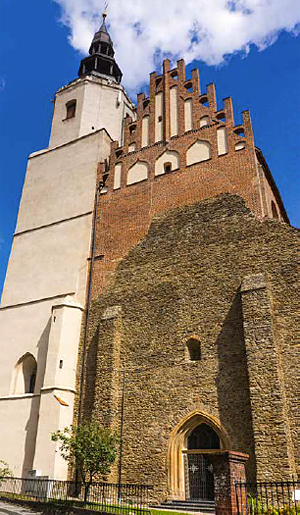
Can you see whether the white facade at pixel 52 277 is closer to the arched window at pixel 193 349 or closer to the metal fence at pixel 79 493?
the metal fence at pixel 79 493

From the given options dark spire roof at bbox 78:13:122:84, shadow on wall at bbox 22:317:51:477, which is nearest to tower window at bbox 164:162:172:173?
shadow on wall at bbox 22:317:51:477

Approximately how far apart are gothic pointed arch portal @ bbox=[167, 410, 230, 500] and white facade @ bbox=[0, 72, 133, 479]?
4131 millimetres

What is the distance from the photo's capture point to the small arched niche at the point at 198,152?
64.7 ft

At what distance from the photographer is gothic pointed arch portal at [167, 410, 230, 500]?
1402cm

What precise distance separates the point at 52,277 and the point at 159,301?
6.19 meters

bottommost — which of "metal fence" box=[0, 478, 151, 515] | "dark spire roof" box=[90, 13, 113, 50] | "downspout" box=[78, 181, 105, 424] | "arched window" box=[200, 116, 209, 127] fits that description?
"metal fence" box=[0, 478, 151, 515]

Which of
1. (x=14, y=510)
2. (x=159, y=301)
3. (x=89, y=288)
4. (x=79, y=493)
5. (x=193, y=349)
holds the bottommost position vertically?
(x=14, y=510)

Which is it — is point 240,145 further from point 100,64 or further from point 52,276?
point 100,64

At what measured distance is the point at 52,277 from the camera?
20.9 m

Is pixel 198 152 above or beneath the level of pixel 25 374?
above

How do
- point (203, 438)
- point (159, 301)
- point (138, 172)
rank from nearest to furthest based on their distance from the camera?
point (203, 438), point (159, 301), point (138, 172)

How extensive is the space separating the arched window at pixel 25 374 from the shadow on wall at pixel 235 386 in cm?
873

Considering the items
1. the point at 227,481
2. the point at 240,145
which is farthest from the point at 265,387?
the point at 240,145

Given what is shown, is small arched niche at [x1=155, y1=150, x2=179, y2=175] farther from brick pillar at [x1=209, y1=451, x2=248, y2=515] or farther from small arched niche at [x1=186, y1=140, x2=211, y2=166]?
brick pillar at [x1=209, y1=451, x2=248, y2=515]
